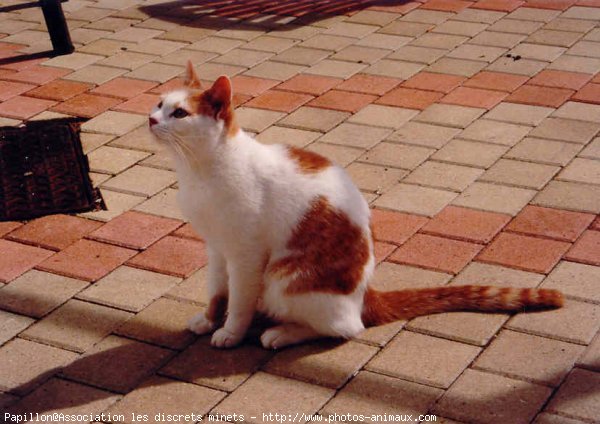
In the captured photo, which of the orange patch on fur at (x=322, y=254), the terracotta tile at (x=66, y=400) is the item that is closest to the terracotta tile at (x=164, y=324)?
the terracotta tile at (x=66, y=400)

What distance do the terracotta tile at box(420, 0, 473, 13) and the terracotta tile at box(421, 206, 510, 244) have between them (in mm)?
3302

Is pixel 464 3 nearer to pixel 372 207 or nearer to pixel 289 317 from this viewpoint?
pixel 372 207

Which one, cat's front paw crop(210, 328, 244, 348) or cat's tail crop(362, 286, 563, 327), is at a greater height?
cat's front paw crop(210, 328, 244, 348)

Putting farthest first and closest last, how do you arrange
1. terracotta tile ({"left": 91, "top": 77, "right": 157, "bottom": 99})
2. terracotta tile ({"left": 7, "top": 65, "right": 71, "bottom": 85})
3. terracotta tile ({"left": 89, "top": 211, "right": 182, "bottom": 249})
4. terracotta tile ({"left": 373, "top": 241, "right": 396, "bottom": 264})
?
terracotta tile ({"left": 7, "top": 65, "right": 71, "bottom": 85}), terracotta tile ({"left": 91, "top": 77, "right": 157, "bottom": 99}), terracotta tile ({"left": 89, "top": 211, "right": 182, "bottom": 249}), terracotta tile ({"left": 373, "top": 241, "right": 396, "bottom": 264})

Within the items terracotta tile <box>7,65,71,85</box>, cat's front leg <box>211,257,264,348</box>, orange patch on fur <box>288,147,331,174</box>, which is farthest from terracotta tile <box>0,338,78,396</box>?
terracotta tile <box>7,65,71,85</box>

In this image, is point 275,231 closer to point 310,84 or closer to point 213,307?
point 213,307

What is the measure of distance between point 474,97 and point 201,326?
2923 mm

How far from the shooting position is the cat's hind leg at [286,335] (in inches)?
152

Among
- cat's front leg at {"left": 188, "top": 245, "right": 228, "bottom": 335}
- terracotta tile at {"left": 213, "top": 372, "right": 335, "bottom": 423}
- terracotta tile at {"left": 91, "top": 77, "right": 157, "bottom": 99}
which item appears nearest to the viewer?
terracotta tile at {"left": 213, "top": 372, "right": 335, "bottom": 423}

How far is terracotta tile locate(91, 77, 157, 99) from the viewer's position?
6472 mm

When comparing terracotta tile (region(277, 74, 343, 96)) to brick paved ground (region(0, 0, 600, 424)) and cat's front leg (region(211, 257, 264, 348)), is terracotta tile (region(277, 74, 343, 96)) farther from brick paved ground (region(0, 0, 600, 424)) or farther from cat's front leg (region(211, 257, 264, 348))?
cat's front leg (region(211, 257, 264, 348))

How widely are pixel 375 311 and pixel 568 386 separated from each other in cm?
80

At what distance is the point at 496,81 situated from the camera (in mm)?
6469

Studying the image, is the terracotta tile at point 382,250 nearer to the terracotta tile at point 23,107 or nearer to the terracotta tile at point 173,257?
the terracotta tile at point 173,257
